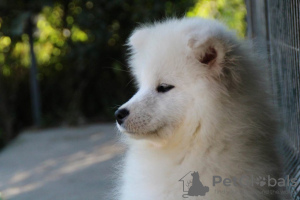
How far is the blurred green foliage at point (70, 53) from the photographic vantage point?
9.06 meters

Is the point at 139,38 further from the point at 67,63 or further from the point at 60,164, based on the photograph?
the point at 67,63

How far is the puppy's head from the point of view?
8.48 ft

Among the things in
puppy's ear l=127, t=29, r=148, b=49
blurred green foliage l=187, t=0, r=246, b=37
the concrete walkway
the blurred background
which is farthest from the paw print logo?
blurred green foliage l=187, t=0, r=246, b=37

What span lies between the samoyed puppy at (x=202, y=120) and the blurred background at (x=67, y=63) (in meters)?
4.90

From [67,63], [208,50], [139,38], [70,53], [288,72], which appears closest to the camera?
[208,50]

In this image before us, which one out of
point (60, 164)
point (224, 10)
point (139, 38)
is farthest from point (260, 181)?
point (224, 10)

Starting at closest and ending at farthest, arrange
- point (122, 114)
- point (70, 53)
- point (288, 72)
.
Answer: point (122, 114) → point (288, 72) → point (70, 53)

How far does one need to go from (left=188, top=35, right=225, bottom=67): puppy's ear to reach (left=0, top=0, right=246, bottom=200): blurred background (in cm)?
509

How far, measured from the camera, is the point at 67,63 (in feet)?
32.1

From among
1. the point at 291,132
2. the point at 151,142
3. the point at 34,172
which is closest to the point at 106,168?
the point at 34,172

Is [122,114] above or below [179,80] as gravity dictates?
below

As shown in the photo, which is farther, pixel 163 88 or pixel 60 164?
pixel 60 164

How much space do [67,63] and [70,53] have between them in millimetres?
380

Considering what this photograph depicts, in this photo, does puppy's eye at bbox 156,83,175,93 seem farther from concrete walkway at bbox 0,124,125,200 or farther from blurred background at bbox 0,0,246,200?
blurred background at bbox 0,0,246,200
